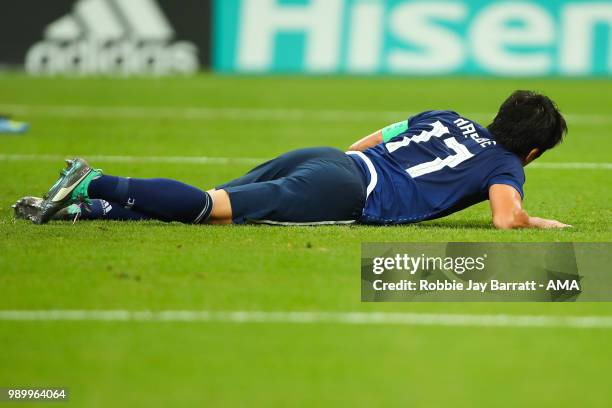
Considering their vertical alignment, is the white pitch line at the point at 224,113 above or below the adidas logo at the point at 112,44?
below

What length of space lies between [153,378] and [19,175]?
6.75 metres

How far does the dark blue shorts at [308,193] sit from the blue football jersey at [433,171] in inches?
6.5

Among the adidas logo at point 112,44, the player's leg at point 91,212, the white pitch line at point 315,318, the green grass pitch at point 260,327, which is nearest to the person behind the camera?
the green grass pitch at point 260,327

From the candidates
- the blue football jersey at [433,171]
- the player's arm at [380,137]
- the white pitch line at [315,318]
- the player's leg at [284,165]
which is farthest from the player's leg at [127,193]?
the white pitch line at [315,318]

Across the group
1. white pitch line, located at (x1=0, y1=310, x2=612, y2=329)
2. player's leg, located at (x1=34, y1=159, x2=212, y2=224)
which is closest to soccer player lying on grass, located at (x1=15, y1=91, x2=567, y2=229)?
player's leg, located at (x1=34, y1=159, x2=212, y2=224)

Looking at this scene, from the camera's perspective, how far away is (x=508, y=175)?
27.4 ft

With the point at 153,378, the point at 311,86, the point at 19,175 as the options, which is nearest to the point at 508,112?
the point at 153,378

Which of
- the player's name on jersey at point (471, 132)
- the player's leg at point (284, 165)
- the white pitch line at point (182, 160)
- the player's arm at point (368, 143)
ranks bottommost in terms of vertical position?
the white pitch line at point (182, 160)

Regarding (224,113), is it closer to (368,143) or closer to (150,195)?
(368,143)

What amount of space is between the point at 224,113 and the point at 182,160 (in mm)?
5220

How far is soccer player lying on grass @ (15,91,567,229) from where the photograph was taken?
828 centimetres

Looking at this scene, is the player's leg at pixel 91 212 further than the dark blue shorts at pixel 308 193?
Yes

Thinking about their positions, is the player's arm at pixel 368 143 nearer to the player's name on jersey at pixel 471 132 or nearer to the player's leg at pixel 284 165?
the player's leg at pixel 284 165

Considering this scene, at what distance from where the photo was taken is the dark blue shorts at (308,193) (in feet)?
27.5
